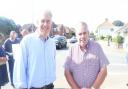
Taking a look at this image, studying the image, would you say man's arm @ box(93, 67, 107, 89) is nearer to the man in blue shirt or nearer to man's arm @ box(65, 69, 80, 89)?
man's arm @ box(65, 69, 80, 89)

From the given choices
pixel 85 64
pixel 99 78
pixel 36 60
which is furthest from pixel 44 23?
pixel 99 78

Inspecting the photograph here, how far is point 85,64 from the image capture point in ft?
17.7

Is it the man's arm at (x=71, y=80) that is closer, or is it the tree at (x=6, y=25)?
the man's arm at (x=71, y=80)

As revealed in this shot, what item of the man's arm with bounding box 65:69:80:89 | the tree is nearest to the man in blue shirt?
the man's arm with bounding box 65:69:80:89

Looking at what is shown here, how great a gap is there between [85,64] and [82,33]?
42 cm

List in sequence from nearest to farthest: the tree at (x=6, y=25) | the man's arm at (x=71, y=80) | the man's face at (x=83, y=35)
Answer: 1. the man's face at (x=83, y=35)
2. the man's arm at (x=71, y=80)
3. the tree at (x=6, y=25)

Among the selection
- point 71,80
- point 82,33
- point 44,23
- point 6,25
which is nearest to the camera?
point 44,23

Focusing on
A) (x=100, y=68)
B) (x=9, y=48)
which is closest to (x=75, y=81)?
(x=100, y=68)

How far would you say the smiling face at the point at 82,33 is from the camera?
5312mm

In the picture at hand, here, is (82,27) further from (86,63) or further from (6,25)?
(6,25)

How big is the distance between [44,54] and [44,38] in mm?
199

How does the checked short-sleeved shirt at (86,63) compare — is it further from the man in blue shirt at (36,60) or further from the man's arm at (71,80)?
the man in blue shirt at (36,60)

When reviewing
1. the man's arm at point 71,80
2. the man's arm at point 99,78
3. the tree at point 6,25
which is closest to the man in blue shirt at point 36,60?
the man's arm at point 71,80

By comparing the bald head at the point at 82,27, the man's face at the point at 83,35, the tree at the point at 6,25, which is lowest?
the tree at the point at 6,25
